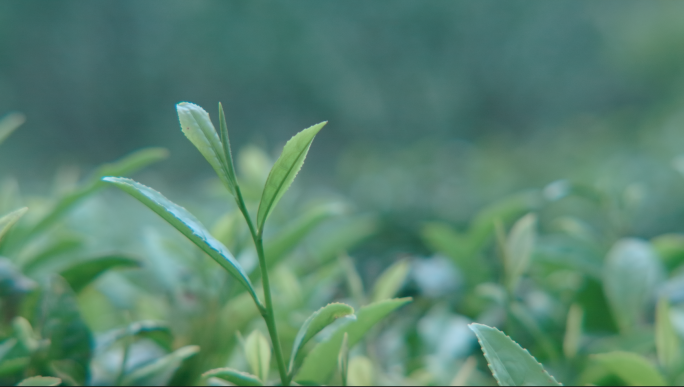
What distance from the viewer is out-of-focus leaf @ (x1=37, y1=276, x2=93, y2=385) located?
51 cm

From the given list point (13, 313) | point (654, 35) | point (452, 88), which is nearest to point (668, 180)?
point (13, 313)

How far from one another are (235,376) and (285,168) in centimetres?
18

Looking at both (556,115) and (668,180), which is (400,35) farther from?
(668,180)

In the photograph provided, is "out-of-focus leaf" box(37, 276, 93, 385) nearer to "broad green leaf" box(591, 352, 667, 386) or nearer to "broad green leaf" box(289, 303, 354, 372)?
"broad green leaf" box(289, 303, 354, 372)

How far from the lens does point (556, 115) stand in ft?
29.7

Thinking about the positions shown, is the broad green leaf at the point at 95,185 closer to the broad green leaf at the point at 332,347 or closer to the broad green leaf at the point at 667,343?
the broad green leaf at the point at 332,347

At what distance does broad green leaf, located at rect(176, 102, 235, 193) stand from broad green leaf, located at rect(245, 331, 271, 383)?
7.4 inches

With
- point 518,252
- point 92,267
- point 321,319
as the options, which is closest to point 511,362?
point 321,319

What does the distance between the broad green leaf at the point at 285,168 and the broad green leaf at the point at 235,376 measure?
0.12 metres

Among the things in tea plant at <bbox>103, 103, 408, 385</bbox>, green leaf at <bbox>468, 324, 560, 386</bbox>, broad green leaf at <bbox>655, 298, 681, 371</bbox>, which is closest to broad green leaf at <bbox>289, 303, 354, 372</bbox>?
tea plant at <bbox>103, 103, 408, 385</bbox>

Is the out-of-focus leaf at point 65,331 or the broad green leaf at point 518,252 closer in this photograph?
the out-of-focus leaf at point 65,331

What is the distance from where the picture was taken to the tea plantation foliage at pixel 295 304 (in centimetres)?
41

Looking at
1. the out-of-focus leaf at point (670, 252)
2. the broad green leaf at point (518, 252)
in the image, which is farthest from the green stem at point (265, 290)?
the out-of-focus leaf at point (670, 252)

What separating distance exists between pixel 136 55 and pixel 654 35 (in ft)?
26.3
